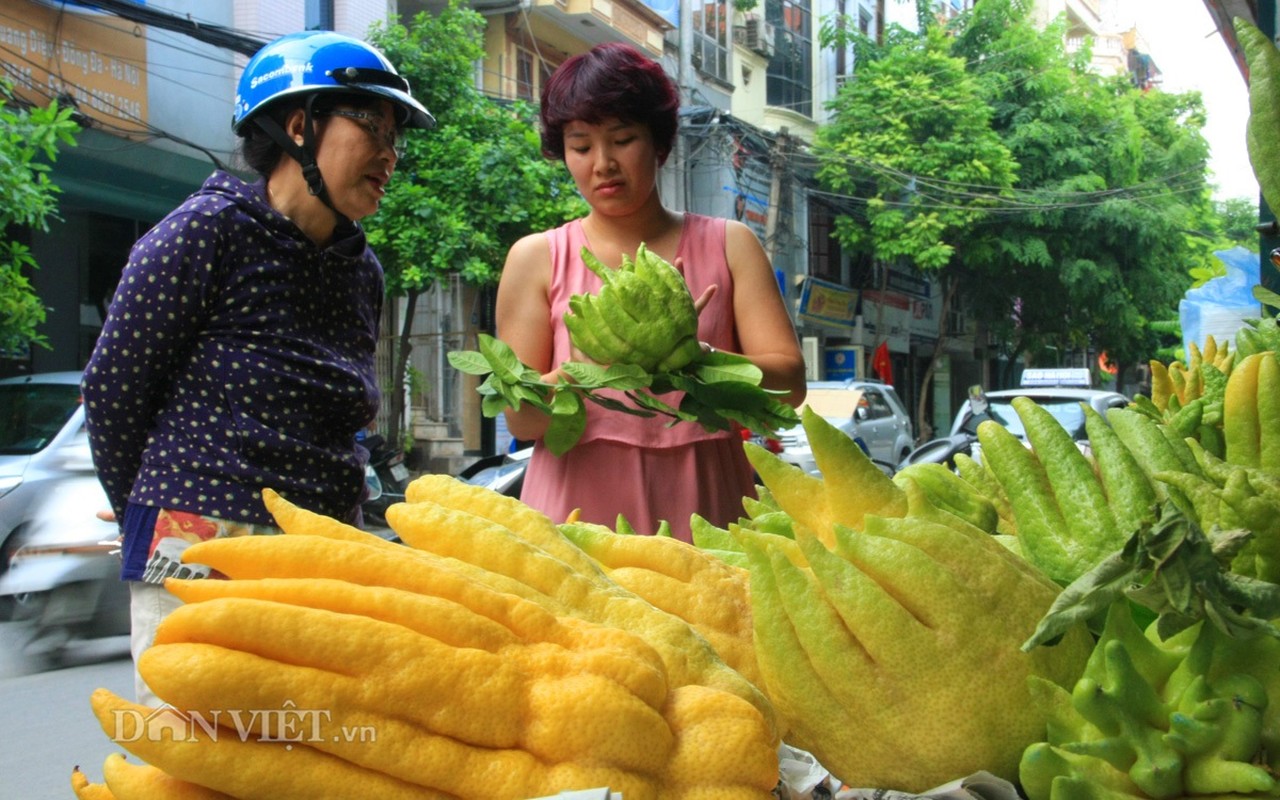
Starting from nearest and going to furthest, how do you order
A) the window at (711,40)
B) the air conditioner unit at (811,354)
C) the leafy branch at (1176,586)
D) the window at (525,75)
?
the leafy branch at (1176,586)
the window at (525,75)
the window at (711,40)
the air conditioner unit at (811,354)

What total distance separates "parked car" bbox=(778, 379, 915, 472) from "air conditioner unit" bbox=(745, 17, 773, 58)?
8858 millimetres

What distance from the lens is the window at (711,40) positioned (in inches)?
850

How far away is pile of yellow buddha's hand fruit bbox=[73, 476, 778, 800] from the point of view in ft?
2.29

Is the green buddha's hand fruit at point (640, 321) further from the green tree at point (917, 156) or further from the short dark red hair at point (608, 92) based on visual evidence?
the green tree at point (917, 156)

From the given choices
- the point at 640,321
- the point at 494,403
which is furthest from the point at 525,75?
the point at 640,321

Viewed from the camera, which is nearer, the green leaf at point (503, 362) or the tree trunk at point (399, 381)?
the green leaf at point (503, 362)

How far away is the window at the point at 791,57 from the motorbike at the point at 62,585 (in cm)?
2052

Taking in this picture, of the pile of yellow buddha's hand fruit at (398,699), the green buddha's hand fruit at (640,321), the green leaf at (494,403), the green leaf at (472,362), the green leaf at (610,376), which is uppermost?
the green buddha's hand fruit at (640,321)

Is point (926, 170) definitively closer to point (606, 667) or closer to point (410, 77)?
point (410, 77)

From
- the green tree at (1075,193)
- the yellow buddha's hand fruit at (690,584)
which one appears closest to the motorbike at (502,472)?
the yellow buddha's hand fruit at (690,584)

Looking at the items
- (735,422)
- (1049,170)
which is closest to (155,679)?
(735,422)

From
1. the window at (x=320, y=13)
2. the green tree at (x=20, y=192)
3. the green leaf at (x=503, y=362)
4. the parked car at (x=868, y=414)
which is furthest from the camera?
the parked car at (x=868, y=414)

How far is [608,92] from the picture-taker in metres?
2.16

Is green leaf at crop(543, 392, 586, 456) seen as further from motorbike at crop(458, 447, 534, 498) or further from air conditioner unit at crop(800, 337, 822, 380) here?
air conditioner unit at crop(800, 337, 822, 380)
